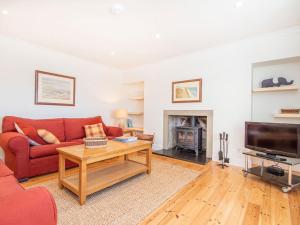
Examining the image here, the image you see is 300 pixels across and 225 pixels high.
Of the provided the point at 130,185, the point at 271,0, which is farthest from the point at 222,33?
the point at 130,185

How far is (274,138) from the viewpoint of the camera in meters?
2.42

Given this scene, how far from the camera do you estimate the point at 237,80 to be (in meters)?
3.08

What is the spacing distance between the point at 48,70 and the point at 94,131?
163cm

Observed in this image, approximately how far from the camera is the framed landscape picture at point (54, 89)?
3.35 meters

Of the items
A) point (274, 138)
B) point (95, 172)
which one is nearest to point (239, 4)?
point (274, 138)

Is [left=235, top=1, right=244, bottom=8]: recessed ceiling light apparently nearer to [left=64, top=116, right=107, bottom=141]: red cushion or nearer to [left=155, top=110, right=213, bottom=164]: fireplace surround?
[left=155, top=110, right=213, bottom=164]: fireplace surround

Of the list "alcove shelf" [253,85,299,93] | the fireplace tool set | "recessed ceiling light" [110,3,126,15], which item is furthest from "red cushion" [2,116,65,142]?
"alcove shelf" [253,85,299,93]

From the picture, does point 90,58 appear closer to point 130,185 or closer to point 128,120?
point 128,120

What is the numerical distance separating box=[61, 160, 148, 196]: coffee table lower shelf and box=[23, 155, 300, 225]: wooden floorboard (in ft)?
2.16

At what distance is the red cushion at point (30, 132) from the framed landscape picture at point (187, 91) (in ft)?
9.23

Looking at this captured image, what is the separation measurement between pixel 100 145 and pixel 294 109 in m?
3.07

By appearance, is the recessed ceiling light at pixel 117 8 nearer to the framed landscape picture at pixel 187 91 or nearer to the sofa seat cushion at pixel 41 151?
the framed landscape picture at pixel 187 91

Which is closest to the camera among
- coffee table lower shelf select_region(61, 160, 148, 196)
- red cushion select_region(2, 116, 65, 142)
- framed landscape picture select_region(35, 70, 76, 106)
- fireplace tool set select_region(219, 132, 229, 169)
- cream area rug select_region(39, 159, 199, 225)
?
cream area rug select_region(39, 159, 199, 225)

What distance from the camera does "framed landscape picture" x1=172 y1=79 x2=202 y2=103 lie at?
357cm
